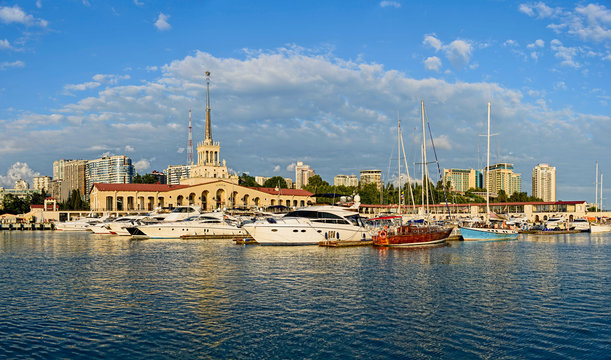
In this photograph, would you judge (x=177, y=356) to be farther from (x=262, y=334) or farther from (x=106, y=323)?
(x=106, y=323)

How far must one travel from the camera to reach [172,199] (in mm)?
152750

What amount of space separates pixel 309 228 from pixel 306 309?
34.6 meters

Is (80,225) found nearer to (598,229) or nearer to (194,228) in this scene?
(194,228)

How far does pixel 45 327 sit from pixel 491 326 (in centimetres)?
2004

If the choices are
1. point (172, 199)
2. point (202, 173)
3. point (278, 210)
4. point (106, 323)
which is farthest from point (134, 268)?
point (202, 173)

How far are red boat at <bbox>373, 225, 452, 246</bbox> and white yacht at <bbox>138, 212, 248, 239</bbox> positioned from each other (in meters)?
25.7

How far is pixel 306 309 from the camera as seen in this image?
25.1m

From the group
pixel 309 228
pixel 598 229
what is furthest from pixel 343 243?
pixel 598 229

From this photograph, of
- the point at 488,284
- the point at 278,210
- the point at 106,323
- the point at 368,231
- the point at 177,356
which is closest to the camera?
the point at 177,356

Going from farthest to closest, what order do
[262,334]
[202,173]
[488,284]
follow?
[202,173] → [488,284] → [262,334]

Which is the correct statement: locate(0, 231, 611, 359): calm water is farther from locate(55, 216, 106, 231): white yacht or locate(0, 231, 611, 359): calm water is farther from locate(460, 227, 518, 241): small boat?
locate(55, 216, 106, 231): white yacht

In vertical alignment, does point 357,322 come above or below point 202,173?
below

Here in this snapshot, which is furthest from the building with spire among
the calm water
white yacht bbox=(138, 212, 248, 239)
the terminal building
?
the calm water

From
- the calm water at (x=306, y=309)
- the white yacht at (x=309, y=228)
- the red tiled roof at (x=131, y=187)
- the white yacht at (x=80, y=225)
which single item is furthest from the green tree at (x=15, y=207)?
the calm water at (x=306, y=309)
